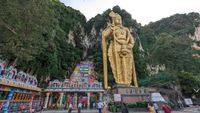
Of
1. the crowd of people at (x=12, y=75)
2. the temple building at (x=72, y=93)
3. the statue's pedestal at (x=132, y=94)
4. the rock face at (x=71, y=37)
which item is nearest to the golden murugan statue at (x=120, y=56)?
the temple building at (x=72, y=93)

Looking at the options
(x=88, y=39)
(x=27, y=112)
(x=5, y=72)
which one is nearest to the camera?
(x=5, y=72)

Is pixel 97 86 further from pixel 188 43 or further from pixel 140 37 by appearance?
pixel 140 37

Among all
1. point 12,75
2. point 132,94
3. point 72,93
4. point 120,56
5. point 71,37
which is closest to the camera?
point 12,75

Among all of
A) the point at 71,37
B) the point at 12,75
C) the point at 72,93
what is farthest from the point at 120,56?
the point at 71,37

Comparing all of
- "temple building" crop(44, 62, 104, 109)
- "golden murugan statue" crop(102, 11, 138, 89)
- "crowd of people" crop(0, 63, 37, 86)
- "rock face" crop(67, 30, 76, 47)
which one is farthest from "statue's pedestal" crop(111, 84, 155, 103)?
"rock face" crop(67, 30, 76, 47)

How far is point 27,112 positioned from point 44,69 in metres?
8.19

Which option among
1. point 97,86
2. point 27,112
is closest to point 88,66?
point 97,86

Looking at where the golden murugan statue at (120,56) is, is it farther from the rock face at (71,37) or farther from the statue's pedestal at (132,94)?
the rock face at (71,37)

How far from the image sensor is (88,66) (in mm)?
27328

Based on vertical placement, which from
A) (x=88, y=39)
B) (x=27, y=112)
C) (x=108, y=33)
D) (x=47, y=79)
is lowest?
(x=27, y=112)

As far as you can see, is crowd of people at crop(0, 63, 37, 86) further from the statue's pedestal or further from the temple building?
the statue's pedestal

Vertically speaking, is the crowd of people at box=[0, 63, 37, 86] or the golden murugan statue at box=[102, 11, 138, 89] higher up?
the golden murugan statue at box=[102, 11, 138, 89]

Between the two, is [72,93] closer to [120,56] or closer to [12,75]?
[120,56]

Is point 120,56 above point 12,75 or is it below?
above
